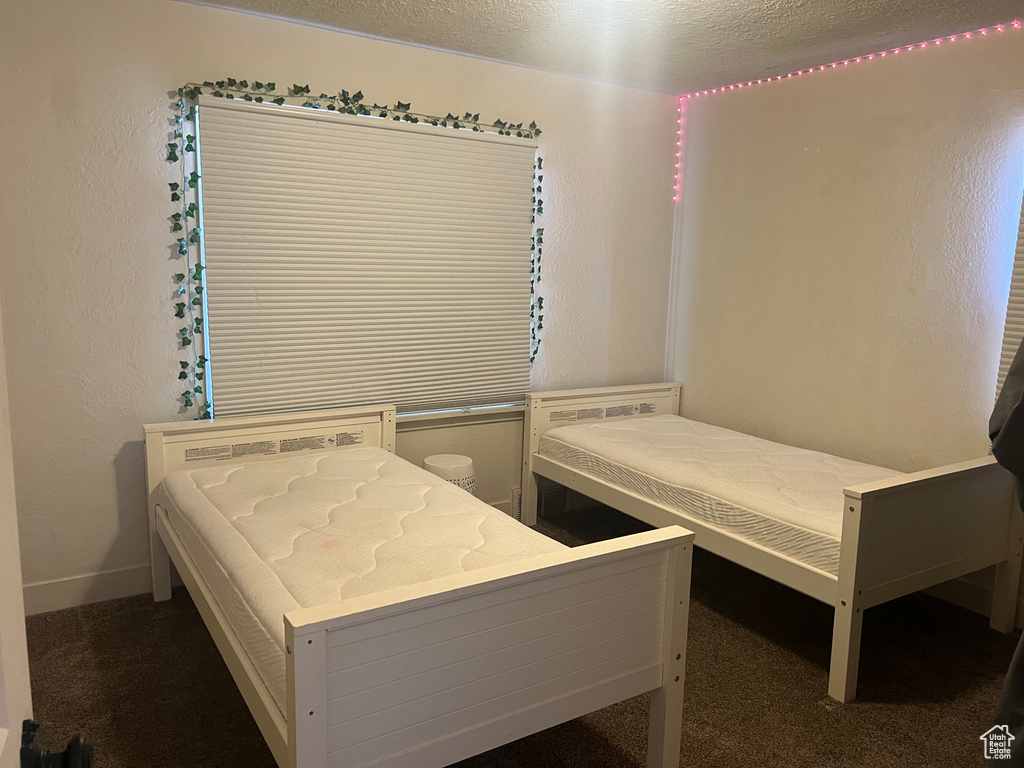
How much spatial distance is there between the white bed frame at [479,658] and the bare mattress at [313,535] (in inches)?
5.1

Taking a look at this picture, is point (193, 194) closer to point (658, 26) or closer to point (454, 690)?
point (658, 26)

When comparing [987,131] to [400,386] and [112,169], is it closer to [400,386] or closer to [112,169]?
[400,386]

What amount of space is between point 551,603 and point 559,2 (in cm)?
212

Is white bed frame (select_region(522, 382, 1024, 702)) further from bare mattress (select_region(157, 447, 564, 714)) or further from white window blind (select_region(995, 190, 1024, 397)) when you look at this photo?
bare mattress (select_region(157, 447, 564, 714))

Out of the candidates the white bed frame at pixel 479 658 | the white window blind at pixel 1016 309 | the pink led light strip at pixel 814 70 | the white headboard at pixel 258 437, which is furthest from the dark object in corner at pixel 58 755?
the pink led light strip at pixel 814 70

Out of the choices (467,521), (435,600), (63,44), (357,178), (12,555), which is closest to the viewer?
(12,555)

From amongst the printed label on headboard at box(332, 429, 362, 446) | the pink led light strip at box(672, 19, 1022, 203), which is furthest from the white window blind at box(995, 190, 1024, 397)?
the printed label on headboard at box(332, 429, 362, 446)

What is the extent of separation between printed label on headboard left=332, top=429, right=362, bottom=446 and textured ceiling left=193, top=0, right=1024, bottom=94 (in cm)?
169

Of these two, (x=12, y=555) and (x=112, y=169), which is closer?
(x=12, y=555)

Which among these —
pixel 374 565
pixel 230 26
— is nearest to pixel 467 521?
pixel 374 565

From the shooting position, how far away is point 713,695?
7.93ft

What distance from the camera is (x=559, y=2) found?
2725mm

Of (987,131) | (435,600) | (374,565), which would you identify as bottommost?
(374,565)

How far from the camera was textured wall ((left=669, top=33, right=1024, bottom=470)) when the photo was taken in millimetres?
2934
